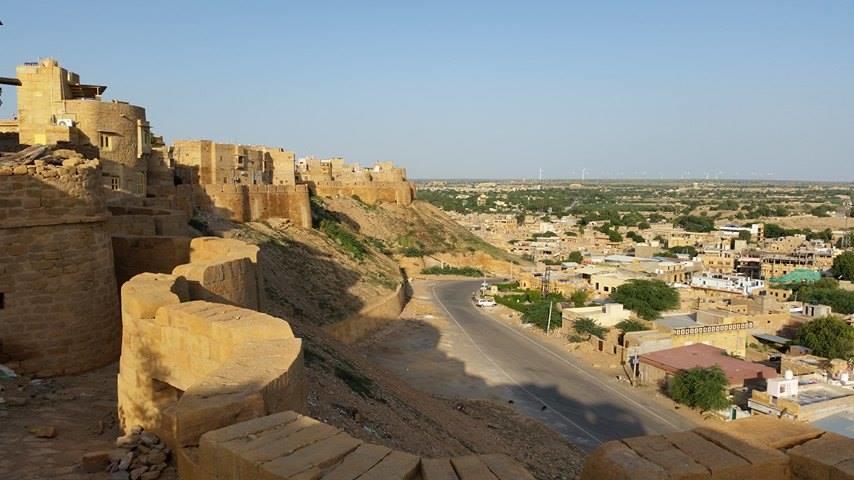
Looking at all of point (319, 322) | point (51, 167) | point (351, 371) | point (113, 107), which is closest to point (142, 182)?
point (113, 107)

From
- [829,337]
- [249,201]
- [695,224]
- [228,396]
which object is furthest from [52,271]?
[695,224]

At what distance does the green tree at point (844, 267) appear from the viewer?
147 ft

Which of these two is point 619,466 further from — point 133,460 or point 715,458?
point 133,460

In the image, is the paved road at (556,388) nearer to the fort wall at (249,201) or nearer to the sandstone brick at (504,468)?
the fort wall at (249,201)

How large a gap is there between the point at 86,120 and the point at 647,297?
1007 inches

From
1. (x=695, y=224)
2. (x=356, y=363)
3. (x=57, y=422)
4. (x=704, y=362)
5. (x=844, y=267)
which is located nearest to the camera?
(x=57, y=422)

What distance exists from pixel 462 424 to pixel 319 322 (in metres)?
8.33

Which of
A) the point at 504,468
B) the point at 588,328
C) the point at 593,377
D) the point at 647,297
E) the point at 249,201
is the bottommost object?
the point at 593,377

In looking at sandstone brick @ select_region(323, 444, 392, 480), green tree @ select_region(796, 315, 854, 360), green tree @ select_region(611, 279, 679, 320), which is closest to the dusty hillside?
sandstone brick @ select_region(323, 444, 392, 480)

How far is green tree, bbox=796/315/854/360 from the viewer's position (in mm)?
25406

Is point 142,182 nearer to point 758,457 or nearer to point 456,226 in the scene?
point 758,457

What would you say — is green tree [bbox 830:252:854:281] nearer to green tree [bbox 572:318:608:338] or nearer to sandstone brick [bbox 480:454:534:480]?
green tree [bbox 572:318:608:338]

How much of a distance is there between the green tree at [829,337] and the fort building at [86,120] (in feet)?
83.2

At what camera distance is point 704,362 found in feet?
73.7
